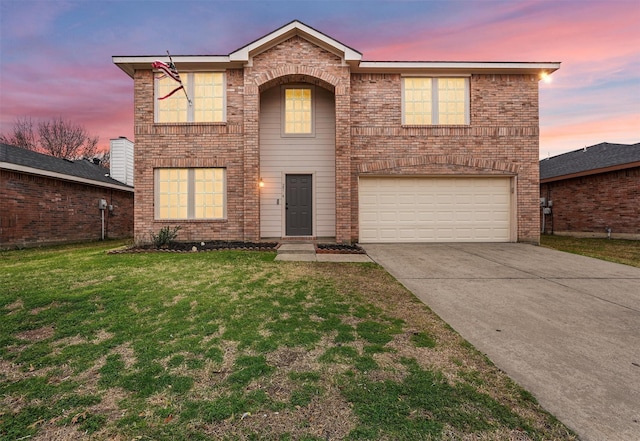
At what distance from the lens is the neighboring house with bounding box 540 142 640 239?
11.5 meters

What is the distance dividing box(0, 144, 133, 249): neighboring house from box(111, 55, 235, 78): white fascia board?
520 cm

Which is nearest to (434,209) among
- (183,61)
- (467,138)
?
(467,138)

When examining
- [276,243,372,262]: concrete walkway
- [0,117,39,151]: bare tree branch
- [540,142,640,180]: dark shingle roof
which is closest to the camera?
[276,243,372,262]: concrete walkway

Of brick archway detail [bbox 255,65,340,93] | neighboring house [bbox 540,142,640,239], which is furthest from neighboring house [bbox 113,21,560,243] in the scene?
neighboring house [bbox 540,142,640,239]

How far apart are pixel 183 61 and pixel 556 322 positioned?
1128cm

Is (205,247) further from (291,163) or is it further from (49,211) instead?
(49,211)

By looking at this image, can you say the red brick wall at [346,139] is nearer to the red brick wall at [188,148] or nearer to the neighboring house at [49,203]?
the red brick wall at [188,148]

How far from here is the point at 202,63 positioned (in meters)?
9.07

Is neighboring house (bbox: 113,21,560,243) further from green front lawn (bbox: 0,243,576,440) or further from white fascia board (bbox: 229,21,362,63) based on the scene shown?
green front lawn (bbox: 0,243,576,440)

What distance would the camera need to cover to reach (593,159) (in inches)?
555

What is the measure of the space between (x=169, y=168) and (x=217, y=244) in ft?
10.6

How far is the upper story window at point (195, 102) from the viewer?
30.9 ft

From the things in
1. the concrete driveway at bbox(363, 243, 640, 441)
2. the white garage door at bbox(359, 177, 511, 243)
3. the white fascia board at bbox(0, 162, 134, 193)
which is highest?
the white fascia board at bbox(0, 162, 134, 193)

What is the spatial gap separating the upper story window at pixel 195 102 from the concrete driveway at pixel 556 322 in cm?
752
